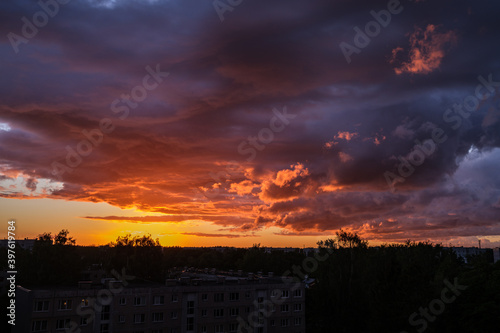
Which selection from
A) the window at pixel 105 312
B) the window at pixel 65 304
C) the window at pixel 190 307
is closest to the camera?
the window at pixel 65 304

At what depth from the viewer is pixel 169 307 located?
194 feet

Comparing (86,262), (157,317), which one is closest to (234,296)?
(157,317)

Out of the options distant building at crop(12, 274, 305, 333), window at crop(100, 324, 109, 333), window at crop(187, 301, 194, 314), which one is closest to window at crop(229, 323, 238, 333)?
distant building at crop(12, 274, 305, 333)

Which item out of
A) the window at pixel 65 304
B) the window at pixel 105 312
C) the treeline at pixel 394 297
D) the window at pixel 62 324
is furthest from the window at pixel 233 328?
the window at pixel 65 304

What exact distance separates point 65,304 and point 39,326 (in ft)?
12.1

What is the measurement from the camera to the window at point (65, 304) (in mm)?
50656

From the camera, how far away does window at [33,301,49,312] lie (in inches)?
1931

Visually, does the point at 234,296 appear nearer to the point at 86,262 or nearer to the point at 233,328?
the point at 233,328

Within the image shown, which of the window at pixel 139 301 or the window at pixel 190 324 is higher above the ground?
the window at pixel 139 301

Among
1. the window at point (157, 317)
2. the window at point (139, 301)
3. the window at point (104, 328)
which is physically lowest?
the window at point (104, 328)

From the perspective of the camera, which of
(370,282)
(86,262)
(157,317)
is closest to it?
(157,317)

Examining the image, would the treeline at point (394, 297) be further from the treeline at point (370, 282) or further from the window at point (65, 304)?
the window at point (65, 304)

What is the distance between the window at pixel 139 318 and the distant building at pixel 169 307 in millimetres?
13

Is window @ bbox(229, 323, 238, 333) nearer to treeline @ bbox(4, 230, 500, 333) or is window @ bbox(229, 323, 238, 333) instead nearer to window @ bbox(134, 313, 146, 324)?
window @ bbox(134, 313, 146, 324)
